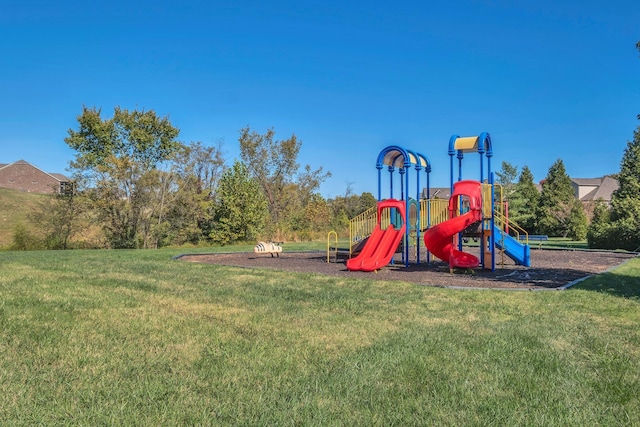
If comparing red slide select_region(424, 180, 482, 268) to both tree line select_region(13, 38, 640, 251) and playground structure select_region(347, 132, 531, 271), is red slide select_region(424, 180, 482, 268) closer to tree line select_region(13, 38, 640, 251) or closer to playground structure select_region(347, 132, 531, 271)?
playground structure select_region(347, 132, 531, 271)

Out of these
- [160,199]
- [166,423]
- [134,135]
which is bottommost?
[166,423]

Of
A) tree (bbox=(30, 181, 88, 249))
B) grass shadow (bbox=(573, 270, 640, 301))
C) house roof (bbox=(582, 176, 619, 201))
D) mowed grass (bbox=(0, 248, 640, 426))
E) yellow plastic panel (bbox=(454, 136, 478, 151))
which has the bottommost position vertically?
mowed grass (bbox=(0, 248, 640, 426))

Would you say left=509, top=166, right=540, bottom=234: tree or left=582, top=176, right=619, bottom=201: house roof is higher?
A: left=582, top=176, right=619, bottom=201: house roof

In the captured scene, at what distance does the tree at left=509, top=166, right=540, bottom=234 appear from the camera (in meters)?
33.4

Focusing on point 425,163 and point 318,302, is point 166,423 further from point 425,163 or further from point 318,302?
point 425,163

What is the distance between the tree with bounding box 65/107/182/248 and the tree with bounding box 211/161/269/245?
3.83 m

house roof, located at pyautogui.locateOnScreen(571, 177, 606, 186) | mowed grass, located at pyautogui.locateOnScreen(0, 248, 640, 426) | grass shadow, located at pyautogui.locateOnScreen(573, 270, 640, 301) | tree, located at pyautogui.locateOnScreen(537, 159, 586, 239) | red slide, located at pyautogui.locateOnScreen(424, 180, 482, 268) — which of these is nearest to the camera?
mowed grass, located at pyautogui.locateOnScreen(0, 248, 640, 426)

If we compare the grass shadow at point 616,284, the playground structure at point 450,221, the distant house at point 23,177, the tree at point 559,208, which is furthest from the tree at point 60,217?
the distant house at point 23,177

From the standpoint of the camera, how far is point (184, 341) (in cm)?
447

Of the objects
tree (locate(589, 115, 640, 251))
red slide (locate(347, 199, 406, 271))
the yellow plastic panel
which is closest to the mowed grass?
red slide (locate(347, 199, 406, 271))

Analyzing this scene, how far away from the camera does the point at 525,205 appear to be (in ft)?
116

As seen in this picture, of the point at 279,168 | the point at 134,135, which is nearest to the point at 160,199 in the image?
the point at 134,135

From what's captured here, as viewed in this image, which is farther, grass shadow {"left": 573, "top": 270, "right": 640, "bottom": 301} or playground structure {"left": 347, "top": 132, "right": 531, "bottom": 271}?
playground structure {"left": 347, "top": 132, "right": 531, "bottom": 271}

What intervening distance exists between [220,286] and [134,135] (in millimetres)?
18847
